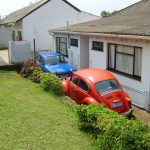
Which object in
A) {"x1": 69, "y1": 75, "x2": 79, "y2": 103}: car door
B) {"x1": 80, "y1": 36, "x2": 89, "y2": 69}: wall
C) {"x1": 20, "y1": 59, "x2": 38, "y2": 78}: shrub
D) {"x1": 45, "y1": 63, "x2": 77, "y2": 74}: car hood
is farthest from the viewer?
{"x1": 80, "y1": 36, "x2": 89, "y2": 69}: wall

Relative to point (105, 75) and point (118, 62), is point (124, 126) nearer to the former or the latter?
point (105, 75)

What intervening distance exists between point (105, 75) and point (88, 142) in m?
4.44

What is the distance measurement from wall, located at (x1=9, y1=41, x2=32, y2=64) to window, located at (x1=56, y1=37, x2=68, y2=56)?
2510mm

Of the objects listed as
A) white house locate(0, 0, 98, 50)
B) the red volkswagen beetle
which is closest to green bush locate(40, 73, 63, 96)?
the red volkswagen beetle

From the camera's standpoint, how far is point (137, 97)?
1285 centimetres

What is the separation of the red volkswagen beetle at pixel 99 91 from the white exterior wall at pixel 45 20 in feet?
59.7

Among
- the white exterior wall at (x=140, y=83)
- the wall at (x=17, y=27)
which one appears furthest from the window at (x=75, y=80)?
the wall at (x=17, y=27)

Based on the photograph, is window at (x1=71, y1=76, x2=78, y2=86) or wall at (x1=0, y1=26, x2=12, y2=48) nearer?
window at (x1=71, y1=76, x2=78, y2=86)

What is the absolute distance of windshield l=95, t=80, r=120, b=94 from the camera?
444 inches

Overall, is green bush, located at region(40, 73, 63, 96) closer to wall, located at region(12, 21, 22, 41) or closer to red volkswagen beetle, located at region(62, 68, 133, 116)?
red volkswagen beetle, located at region(62, 68, 133, 116)

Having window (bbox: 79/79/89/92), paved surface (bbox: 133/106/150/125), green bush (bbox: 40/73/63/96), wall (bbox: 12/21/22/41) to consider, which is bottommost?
paved surface (bbox: 133/106/150/125)

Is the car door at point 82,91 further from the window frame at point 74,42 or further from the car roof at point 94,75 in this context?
the window frame at point 74,42

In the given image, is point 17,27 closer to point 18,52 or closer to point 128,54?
point 18,52

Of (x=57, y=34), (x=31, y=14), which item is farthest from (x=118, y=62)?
(x=31, y=14)
